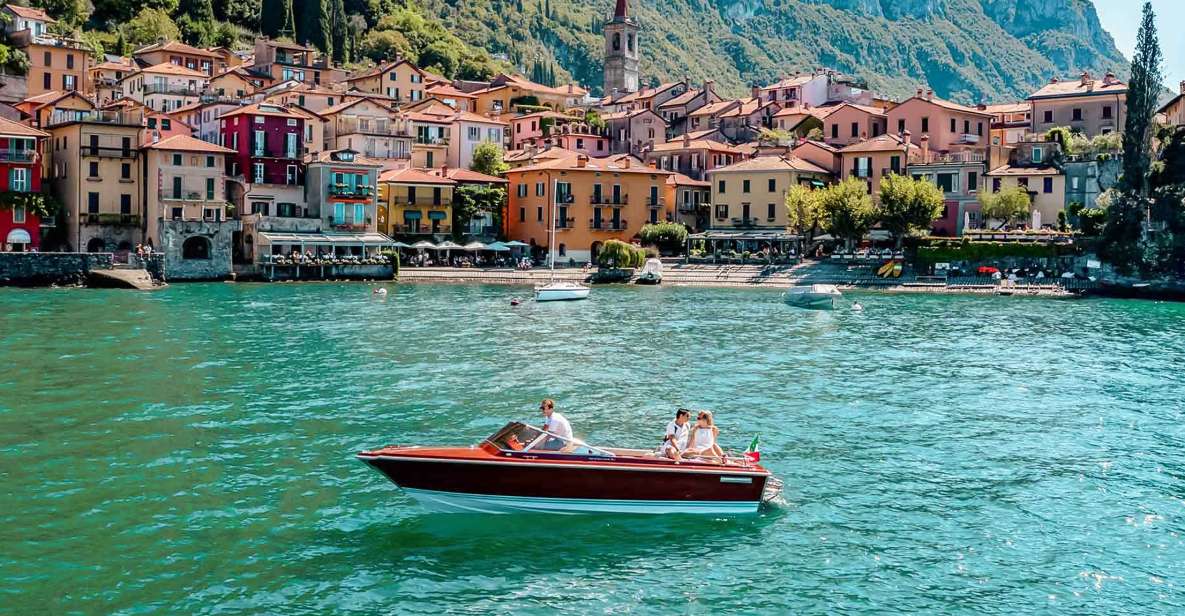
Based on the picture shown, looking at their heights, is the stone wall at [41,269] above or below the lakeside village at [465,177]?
below

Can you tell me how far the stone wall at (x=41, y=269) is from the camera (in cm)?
7488

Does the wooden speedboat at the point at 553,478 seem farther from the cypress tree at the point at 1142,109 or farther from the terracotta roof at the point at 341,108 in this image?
the terracotta roof at the point at 341,108

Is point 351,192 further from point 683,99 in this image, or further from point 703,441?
point 703,441

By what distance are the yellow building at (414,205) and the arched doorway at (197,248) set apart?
1661cm

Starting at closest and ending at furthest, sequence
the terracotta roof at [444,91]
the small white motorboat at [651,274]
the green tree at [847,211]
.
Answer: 1. the small white motorboat at [651,274]
2. the green tree at [847,211]
3. the terracotta roof at [444,91]

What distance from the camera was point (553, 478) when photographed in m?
21.0

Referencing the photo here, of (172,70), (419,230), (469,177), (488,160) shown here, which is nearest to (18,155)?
(419,230)

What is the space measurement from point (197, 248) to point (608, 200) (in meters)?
35.8

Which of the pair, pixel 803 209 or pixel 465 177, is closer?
pixel 803 209

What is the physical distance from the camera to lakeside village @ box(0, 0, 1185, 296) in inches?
3406

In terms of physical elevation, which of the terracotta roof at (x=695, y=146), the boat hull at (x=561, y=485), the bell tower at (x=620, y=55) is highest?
the bell tower at (x=620, y=55)

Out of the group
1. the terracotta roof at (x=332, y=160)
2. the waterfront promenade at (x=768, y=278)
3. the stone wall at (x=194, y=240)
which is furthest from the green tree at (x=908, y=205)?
the stone wall at (x=194, y=240)

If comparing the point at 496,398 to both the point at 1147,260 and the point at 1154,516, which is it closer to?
the point at 1154,516

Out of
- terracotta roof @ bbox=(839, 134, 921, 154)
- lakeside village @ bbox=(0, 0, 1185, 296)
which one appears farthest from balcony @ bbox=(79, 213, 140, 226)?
terracotta roof @ bbox=(839, 134, 921, 154)
